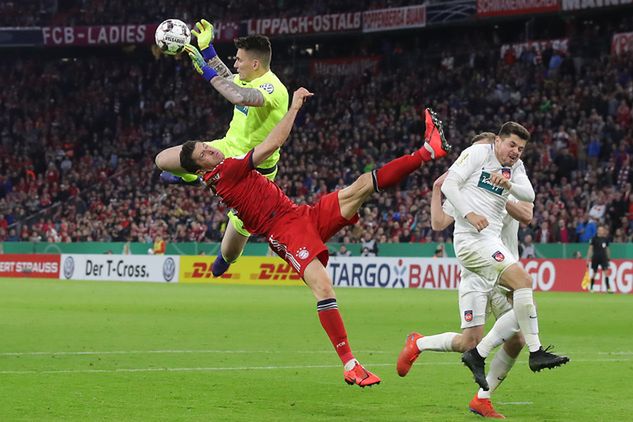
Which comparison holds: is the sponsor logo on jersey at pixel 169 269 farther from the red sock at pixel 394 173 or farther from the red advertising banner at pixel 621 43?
the red sock at pixel 394 173

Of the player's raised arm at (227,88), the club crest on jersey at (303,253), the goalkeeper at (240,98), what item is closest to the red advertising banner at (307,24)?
the goalkeeper at (240,98)

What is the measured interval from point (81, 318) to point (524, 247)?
15321 mm

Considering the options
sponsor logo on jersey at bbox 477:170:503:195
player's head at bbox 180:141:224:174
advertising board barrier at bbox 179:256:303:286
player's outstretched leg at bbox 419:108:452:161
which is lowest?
advertising board barrier at bbox 179:256:303:286

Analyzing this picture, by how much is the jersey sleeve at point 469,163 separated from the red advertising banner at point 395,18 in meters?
38.4

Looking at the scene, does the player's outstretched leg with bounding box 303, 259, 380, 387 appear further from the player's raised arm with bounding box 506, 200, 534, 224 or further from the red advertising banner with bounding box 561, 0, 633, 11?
the red advertising banner with bounding box 561, 0, 633, 11

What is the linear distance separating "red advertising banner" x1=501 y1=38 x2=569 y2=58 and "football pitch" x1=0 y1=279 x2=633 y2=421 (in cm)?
2040

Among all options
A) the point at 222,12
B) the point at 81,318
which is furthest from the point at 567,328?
the point at 222,12

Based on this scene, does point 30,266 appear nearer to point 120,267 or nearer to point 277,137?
point 120,267

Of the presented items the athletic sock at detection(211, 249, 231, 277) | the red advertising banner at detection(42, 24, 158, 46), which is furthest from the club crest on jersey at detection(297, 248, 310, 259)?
the red advertising banner at detection(42, 24, 158, 46)

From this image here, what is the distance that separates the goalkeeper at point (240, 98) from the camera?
11.9 m

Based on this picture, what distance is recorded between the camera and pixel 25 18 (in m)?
59.4

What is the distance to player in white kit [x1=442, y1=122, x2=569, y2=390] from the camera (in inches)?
390

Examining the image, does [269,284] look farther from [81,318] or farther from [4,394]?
[4,394]

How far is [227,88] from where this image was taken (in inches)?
458
